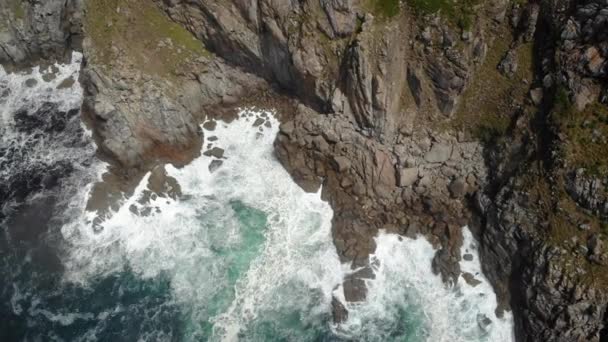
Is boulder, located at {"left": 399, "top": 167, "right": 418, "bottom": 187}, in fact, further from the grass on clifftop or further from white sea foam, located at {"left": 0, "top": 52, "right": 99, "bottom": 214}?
white sea foam, located at {"left": 0, "top": 52, "right": 99, "bottom": 214}

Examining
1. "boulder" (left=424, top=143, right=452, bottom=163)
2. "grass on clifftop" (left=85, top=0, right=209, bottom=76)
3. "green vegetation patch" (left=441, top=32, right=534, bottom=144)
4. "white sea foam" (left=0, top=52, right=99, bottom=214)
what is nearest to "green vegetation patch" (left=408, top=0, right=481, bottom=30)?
"green vegetation patch" (left=441, top=32, right=534, bottom=144)

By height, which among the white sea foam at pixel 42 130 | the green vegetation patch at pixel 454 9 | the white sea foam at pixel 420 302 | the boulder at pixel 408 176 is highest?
the green vegetation patch at pixel 454 9

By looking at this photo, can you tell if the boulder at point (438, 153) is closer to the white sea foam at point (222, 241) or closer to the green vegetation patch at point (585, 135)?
the green vegetation patch at point (585, 135)

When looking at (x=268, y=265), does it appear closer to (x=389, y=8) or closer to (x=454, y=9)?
(x=389, y=8)

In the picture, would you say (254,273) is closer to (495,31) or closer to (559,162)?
(559,162)

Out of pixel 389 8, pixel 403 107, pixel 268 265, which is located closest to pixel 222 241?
pixel 268 265

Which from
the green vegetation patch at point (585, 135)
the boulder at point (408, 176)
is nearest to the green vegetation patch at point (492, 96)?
the green vegetation patch at point (585, 135)
